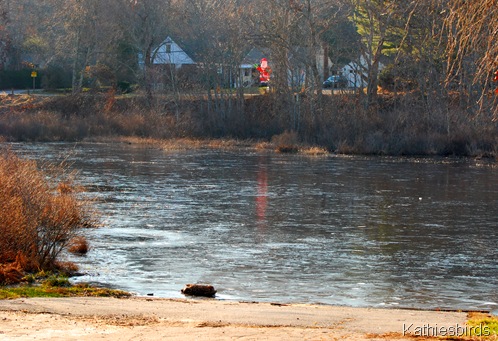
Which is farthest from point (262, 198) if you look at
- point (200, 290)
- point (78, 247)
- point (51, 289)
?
point (51, 289)

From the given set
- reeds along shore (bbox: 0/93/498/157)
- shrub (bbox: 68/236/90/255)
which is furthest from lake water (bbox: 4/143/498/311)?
reeds along shore (bbox: 0/93/498/157)

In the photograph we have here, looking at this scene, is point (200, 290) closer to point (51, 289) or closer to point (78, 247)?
point (51, 289)

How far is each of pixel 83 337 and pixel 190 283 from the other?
677 centimetres

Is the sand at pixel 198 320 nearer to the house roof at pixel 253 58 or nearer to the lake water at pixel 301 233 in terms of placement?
the lake water at pixel 301 233

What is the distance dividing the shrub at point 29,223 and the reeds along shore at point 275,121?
3570cm

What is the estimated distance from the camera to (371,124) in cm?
5400

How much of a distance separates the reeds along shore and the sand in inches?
1483

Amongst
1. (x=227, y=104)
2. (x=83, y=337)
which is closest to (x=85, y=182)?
(x=83, y=337)

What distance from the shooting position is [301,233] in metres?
23.1

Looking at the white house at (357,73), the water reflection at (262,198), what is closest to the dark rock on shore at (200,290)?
the water reflection at (262,198)

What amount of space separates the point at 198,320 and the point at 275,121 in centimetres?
4792

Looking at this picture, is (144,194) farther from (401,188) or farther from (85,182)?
(401,188)

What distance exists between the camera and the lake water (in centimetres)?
1639

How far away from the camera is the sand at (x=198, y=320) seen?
1005 cm
